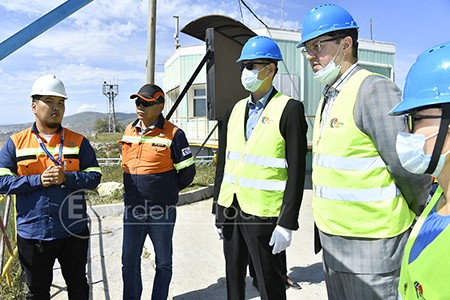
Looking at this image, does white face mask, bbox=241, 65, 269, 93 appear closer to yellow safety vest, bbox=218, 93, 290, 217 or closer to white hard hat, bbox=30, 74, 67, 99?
yellow safety vest, bbox=218, 93, 290, 217

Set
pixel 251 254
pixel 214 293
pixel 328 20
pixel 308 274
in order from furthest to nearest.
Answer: pixel 308 274 < pixel 214 293 < pixel 251 254 < pixel 328 20

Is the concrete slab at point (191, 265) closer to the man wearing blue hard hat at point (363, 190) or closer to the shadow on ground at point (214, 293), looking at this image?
the shadow on ground at point (214, 293)

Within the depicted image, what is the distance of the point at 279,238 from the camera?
2.29 m

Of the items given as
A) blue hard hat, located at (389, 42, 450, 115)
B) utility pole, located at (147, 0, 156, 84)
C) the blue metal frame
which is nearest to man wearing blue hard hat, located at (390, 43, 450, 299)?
blue hard hat, located at (389, 42, 450, 115)

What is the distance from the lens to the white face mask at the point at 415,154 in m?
1.09

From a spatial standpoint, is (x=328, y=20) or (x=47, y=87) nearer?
(x=328, y=20)

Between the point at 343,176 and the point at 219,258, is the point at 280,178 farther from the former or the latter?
the point at 219,258

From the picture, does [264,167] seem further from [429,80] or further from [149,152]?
[429,80]

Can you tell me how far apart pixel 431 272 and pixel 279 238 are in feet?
4.54

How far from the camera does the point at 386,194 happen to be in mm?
1672

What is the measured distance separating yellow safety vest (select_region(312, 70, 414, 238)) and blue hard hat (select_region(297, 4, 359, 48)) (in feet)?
0.98

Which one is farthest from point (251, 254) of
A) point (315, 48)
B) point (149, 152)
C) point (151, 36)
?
point (151, 36)

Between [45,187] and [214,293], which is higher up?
[45,187]

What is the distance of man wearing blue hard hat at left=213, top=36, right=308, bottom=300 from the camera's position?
2.30m
